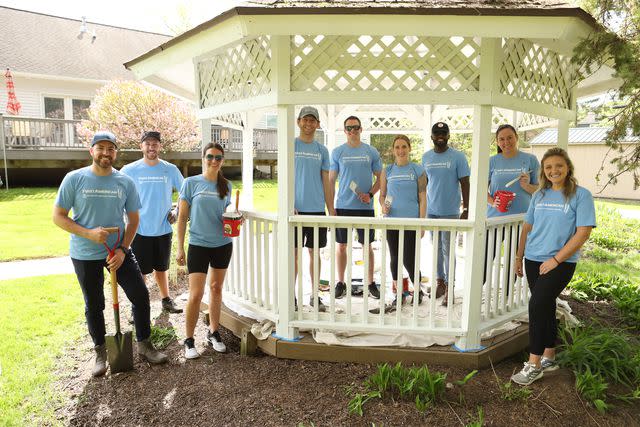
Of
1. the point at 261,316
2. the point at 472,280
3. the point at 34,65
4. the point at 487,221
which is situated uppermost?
the point at 34,65

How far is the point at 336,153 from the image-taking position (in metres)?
4.83

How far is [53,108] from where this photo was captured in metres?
17.3

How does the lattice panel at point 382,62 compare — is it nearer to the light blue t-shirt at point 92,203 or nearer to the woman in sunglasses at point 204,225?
the woman in sunglasses at point 204,225

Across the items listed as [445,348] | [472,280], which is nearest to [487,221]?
[472,280]

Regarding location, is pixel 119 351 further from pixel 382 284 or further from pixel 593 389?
pixel 593 389

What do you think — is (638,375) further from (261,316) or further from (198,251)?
(198,251)

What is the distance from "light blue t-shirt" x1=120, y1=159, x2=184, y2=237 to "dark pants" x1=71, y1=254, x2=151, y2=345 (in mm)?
970

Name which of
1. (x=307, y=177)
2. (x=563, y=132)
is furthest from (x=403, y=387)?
(x=563, y=132)

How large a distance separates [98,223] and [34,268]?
4371 mm

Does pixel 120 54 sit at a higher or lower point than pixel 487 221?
higher

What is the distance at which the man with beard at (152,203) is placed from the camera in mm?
4785

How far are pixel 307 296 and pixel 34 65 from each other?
16.3m

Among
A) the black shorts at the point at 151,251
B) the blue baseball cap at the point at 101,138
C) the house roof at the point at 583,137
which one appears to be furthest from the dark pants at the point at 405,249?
the house roof at the point at 583,137

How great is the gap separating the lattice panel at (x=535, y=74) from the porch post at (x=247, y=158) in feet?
9.99
